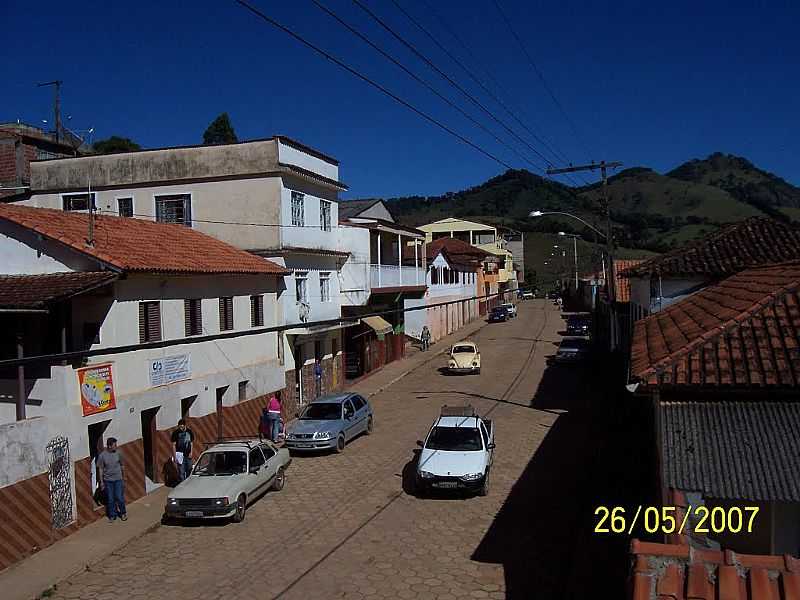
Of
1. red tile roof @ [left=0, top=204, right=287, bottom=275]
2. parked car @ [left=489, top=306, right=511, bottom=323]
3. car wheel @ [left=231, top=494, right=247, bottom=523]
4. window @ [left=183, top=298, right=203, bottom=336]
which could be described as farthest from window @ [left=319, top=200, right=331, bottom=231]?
parked car @ [left=489, top=306, right=511, bottom=323]

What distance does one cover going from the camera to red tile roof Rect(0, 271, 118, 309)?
1432 centimetres

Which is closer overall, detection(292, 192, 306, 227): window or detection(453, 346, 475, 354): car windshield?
detection(292, 192, 306, 227): window

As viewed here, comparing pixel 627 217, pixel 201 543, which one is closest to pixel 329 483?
pixel 201 543

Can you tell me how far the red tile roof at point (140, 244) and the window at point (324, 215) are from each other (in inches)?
166

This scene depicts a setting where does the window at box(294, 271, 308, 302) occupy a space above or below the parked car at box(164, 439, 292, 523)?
above

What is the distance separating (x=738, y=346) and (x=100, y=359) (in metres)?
12.5

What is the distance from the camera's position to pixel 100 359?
51.8ft

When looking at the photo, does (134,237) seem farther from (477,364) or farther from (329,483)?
(477,364)

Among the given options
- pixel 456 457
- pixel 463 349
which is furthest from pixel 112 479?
pixel 463 349

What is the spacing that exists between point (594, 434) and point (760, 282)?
9.52 meters

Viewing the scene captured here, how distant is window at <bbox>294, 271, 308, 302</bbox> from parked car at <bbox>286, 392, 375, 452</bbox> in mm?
5303

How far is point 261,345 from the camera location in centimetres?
2317
